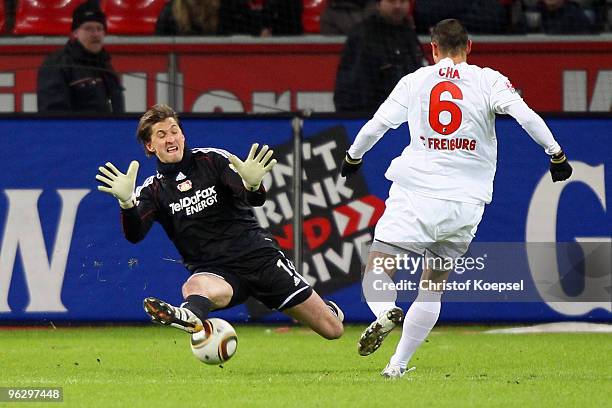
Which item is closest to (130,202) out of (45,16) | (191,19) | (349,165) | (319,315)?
(349,165)

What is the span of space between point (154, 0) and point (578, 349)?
5.62 m

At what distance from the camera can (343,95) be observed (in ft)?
38.0

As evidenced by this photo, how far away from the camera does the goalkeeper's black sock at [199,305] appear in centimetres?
746

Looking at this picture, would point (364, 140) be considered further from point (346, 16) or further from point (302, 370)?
point (346, 16)

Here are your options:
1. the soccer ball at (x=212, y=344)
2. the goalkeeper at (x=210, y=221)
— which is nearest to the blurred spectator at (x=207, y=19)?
the goalkeeper at (x=210, y=221)

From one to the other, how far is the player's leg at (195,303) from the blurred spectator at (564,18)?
527 centimetres

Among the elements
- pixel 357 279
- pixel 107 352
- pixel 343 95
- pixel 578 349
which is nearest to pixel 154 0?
pixel 343 95

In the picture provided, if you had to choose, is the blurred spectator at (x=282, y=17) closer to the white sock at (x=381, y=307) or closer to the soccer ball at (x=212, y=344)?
the white sock at (x=381, y=307)

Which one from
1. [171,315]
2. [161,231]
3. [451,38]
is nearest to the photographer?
[171,315]

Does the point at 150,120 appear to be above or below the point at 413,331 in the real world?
above

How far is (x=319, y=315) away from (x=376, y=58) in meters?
3.67

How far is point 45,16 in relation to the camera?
13.0 metres

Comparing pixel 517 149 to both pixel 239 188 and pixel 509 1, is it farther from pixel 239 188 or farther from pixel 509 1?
pixel 239 188

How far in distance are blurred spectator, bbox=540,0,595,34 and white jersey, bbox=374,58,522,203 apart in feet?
14.7
